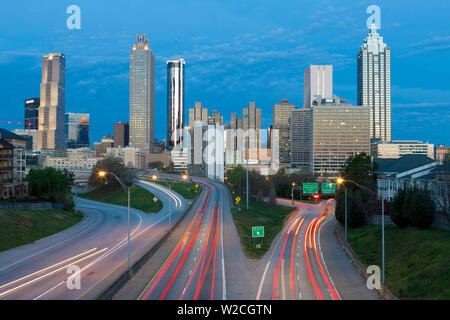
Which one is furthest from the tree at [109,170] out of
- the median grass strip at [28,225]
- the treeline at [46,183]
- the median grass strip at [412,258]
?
the median grass strip at [412,258]

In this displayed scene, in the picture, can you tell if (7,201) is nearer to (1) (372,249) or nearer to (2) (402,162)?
(1) (372,249)

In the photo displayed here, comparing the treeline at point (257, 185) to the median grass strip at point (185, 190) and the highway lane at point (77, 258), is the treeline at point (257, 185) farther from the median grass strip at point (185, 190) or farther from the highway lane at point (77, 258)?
the highway lane at point (77, 258)

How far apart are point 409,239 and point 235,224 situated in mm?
28221

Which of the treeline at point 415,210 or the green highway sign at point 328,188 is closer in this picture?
the treeline at point 415,210

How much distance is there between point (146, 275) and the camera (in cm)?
3494

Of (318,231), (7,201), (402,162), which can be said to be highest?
(402,162)

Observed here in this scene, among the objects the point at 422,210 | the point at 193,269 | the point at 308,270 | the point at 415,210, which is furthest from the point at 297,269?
the point at 422,210

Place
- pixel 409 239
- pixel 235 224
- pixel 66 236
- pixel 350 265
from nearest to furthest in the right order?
→ 1. pixel 350 265
2. pixel 409 239
3. pixel 66 236
4. pixel 235 224

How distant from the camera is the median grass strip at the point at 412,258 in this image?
29.7 metres

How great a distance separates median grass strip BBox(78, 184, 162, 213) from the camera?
9394cm

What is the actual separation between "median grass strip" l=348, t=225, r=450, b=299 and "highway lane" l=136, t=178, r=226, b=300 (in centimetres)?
1468

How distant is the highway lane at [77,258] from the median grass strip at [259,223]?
39.8ft

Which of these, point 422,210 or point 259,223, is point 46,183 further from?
point 422,210
